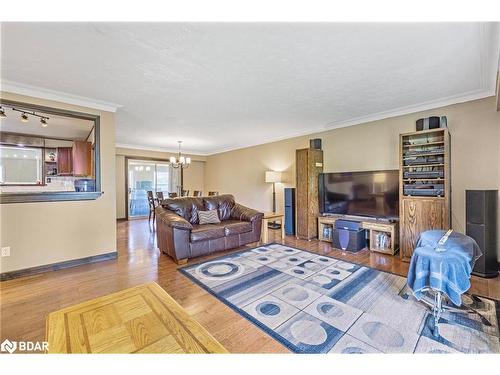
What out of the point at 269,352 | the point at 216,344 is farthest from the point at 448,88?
the point at 216,344

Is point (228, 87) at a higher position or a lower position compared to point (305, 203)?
higher

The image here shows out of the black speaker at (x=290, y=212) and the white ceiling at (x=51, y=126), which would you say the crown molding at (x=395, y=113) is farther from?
the white ceiling at (x=51, y=126)

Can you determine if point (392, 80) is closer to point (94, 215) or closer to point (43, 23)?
point (43, 23)

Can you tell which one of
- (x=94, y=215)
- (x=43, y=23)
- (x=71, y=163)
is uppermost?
(x=43, y=23)

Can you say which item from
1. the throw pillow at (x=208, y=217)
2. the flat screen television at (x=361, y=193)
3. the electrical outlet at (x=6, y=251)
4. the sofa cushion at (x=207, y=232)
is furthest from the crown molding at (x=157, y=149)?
the flat screen television at (x=361, y=193)

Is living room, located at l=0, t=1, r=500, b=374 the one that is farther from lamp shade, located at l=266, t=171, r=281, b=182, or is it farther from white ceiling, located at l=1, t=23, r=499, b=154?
lamp shade, located at l=266, t=171, r=281, b=182

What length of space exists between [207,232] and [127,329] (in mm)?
2397

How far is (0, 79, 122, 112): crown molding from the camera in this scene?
8.94ft

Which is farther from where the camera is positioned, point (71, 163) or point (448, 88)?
point (71, 163)

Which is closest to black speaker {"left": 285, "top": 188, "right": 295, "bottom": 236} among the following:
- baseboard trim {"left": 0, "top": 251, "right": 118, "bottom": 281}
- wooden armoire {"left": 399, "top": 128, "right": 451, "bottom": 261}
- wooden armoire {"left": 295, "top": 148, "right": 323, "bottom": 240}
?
wooden armoire {"left": 295, "top": 148, "right": 323, "bottom": 240}

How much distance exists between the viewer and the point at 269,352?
1569 millimetres

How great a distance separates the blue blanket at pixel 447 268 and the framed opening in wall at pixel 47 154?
4.02 metres
